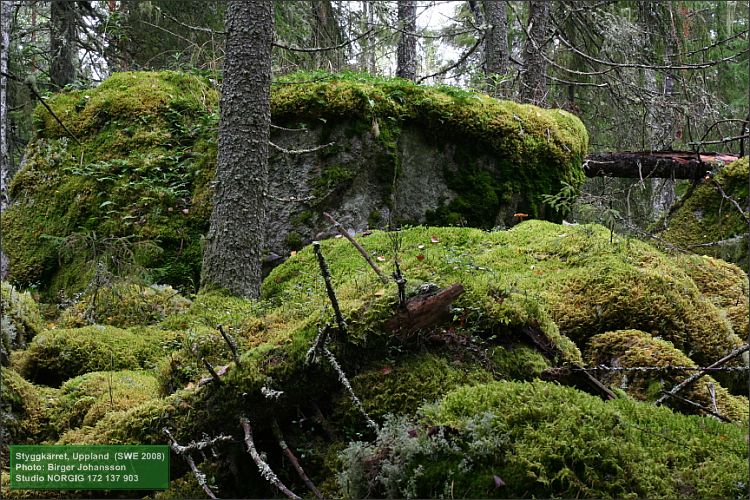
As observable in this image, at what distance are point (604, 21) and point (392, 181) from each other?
17.4 feet

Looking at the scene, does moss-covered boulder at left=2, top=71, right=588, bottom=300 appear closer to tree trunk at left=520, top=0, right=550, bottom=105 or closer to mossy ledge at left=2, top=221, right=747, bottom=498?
mossy ledge at left=2, top=221, right=747, bottom=498

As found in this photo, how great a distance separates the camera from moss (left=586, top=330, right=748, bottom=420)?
9.86ft

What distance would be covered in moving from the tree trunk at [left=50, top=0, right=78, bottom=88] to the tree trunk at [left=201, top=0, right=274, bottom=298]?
642 centimetres

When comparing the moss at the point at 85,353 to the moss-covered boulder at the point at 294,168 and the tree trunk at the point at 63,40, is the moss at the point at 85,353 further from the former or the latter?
the tree trunk at the point at 63,40

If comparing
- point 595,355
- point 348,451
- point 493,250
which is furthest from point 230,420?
point 493,250

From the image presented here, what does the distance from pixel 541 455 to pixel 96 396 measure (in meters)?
2.87

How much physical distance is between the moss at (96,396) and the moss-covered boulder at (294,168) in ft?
8.35

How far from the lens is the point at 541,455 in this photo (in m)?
2.16

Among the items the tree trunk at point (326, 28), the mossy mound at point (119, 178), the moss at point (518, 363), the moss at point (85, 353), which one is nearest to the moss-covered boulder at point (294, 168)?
the mossy mound at point (119, 178)

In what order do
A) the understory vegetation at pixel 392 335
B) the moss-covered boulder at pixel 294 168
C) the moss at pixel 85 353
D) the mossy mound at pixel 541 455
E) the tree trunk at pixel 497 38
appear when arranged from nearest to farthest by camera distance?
1. the mossy mound at pixel 541 455
2. the understory vegetation at pixel 392 335
3. the moss at pixel 85 353
4. the moss-covered boulder at pixel 294 168
5. the tree trunk at pixel 497 38

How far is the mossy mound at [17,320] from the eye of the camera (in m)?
4.76

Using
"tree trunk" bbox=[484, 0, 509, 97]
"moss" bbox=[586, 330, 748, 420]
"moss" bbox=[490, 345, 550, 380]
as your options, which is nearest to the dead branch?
"moss" bbox=[490, 345, 550, 380]

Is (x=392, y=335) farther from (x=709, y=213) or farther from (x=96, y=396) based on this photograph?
(x=709, y=213)

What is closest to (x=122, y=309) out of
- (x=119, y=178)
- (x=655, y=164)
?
(x=119, y=178)
